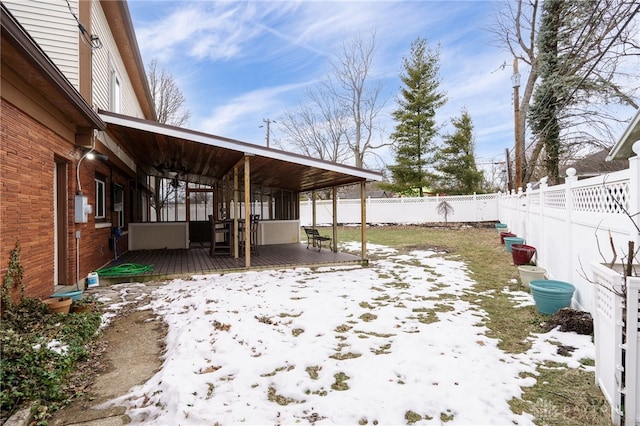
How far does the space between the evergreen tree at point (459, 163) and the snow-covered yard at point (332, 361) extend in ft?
61.6

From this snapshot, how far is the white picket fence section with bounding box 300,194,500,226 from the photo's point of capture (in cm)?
2100

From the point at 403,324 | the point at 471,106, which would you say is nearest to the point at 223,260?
the point at 403,324

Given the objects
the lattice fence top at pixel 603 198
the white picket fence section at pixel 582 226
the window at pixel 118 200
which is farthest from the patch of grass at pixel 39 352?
the window at pixel 118 200

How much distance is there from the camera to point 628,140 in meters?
3.71

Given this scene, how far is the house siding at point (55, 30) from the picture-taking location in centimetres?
580

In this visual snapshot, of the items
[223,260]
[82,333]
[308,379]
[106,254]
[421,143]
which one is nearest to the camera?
[308,379]

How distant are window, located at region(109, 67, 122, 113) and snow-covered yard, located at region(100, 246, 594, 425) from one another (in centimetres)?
527

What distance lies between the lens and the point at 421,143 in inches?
926

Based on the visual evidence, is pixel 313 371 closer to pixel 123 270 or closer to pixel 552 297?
pixel 552 297

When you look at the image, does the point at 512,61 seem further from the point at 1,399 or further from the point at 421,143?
the point at 1,399

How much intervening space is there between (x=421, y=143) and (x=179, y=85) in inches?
675

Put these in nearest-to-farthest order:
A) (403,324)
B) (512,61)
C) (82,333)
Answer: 1. (82,333)
2. (403,324)
3. (512,61)

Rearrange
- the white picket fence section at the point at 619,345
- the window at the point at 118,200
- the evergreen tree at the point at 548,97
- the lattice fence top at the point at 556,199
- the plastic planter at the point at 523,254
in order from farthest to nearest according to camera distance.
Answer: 1. the evergreen tree at the point at 548,97
2. the window at the point at 118,200
3. the plastic planter at the point at 523,254
4. the lattice fence top at the point at 556,199
5. the white picket fence section at the point at 619,345

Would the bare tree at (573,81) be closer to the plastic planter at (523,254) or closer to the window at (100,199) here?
the plastic planter at (523,254)
